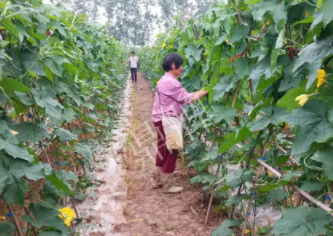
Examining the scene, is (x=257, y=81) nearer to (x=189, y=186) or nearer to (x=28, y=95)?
(x=28, y=95)

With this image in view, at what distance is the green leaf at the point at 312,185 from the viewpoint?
1.29 m

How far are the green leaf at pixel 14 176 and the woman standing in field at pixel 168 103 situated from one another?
1.94 m

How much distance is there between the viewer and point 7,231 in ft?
5.02

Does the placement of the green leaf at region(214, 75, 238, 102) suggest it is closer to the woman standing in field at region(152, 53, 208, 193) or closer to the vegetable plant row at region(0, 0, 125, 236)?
the woman standing in field at region(152, 53, 208, 193)

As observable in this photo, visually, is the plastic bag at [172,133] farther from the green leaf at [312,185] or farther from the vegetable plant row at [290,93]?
the green leaf at [312,185]

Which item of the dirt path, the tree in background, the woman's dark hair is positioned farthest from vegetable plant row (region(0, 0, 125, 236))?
the tree in background

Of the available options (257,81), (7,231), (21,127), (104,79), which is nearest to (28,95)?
(21,127)

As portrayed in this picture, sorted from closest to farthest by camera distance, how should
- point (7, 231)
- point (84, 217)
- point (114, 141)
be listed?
point (7, 231) < point (84, 217) < point (114, 141)

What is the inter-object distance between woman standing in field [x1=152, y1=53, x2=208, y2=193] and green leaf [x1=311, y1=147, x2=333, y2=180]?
189cm

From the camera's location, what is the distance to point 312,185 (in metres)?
1.30

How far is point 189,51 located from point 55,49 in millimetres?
2169

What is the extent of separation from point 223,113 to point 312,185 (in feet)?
3.48

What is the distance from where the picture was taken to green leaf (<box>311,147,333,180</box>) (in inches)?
43.2

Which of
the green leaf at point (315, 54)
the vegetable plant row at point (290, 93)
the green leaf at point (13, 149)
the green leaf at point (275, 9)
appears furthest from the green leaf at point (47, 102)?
the green leaf at point (315, 54)
